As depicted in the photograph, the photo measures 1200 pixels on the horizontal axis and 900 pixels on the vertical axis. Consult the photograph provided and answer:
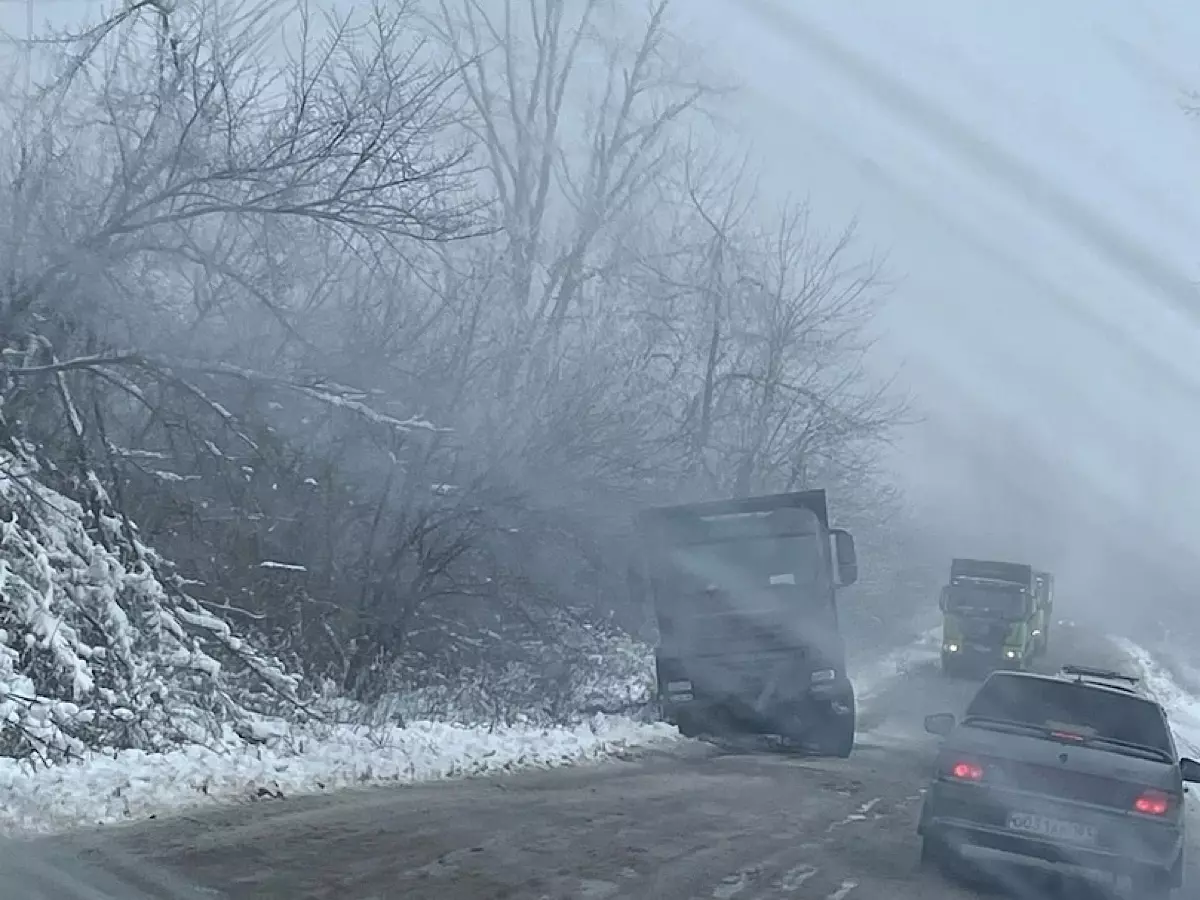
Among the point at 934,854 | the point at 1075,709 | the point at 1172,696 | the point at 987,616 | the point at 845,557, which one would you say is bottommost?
the point at 934,854

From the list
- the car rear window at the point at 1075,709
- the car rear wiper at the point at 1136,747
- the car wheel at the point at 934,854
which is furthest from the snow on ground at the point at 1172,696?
the car wheel at the point at 934,854

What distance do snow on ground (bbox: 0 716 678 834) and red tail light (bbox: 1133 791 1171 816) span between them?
5.91m

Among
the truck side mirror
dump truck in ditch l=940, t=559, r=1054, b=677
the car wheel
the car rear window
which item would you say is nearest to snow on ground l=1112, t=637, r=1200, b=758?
dump truck in ditch l=940, t=559, r=1054, b=677

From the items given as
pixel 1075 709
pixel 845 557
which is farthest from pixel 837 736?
pixel 1075 709

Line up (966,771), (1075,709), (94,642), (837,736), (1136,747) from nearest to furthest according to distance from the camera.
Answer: (966,771) → (1136,747) → (1075,709) → (94,642) → (837,736)

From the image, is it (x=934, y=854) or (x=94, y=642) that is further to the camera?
(x=94, y=642)

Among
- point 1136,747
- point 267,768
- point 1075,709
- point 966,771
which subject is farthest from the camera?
point 1075,709

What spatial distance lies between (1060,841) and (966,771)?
763 millimetres

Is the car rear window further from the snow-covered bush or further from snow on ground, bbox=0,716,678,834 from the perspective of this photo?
the snow-covered bush

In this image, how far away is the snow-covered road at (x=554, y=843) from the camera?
855 centimetres

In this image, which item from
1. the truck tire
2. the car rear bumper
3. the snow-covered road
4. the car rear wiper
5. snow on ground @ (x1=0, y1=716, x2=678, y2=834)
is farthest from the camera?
the truck tire

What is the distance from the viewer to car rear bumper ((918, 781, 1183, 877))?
10.3m

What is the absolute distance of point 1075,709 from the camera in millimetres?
11875

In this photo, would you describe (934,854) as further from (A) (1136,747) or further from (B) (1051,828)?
(A) (1136,747)
